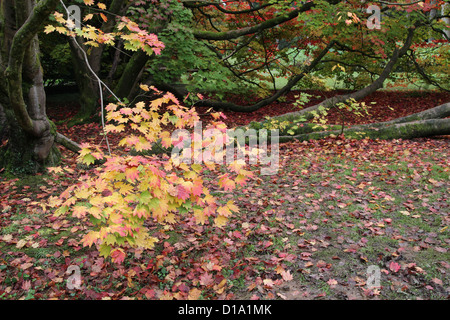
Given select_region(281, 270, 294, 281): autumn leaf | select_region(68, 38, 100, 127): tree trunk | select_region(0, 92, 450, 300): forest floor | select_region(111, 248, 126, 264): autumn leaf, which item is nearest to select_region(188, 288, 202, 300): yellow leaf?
select_region(0, 92, 450, 300): forest floor

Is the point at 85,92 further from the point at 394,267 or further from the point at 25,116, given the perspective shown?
the point at 394,267

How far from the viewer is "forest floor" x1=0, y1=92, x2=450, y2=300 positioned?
3.31 meters

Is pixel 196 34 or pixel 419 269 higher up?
pixel 196 34

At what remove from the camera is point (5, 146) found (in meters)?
5.90

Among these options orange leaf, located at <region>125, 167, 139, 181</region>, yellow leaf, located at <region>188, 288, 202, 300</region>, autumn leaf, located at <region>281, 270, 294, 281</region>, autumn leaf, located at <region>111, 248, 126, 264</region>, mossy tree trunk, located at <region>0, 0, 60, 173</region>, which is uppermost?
mossy tree trunk, located at <region>0, 0, 60, 173</region>

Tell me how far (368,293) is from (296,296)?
682 millimetres

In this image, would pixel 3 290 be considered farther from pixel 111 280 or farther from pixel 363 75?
pixel 363 75

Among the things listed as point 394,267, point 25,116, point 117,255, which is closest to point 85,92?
point 25,116

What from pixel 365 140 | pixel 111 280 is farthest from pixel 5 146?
pixel 365 140

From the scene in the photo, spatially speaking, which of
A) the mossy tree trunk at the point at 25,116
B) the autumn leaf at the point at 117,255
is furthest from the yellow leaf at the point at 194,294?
the mossy tree trunk at the point at 25,116

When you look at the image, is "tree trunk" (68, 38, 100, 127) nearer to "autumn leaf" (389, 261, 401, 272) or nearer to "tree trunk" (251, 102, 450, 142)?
"tree trunk" (251, 102, 450, 142)

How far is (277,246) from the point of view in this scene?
3990 mm

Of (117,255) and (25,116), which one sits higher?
(25,116)

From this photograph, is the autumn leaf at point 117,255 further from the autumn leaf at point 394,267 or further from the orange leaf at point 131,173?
the autumn leaf at point 394,267
